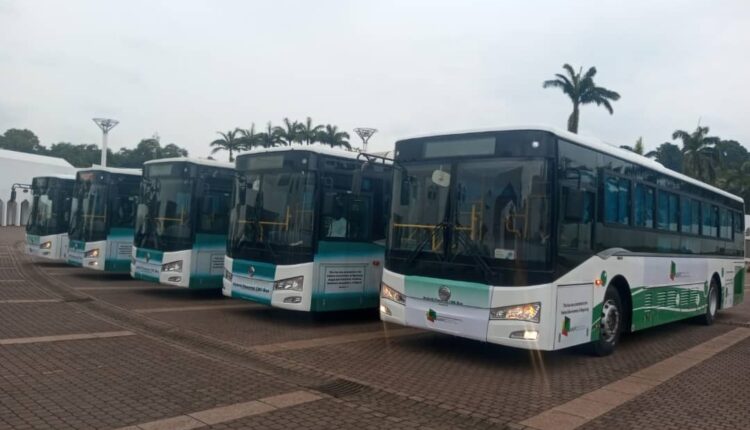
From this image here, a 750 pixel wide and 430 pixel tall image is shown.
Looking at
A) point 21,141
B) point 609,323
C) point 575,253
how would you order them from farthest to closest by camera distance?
point 21,141
point 609,323
point 575,253

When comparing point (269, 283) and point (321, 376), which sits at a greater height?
point (269, 283)

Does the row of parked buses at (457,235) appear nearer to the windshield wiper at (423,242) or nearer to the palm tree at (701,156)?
the windshield wiper at (423,242)

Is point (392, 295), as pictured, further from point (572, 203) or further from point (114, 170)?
point (114, 170)

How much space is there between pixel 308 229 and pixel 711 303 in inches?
374

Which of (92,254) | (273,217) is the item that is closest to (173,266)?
→ (273,217)

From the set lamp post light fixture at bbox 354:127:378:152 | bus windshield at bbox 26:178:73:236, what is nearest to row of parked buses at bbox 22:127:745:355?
bus windshield at bbox 26:178:73:236

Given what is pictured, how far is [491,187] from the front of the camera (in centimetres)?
787

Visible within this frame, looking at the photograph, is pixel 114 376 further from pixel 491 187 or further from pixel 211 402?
pixel 491 187

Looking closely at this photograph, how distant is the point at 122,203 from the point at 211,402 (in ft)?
40.7

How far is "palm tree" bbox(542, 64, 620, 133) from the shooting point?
150ft

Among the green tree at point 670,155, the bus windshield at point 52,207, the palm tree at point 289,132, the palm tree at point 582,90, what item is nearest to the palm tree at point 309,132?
the palm tree at point 289,132

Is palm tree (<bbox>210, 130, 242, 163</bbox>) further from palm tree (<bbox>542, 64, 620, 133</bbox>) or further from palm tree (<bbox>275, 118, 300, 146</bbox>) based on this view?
palm tree (<bbox>542, 64, 620, 133</bbox>)

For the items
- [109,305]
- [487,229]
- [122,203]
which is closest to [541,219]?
[487,229]

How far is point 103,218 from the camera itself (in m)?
16.8
